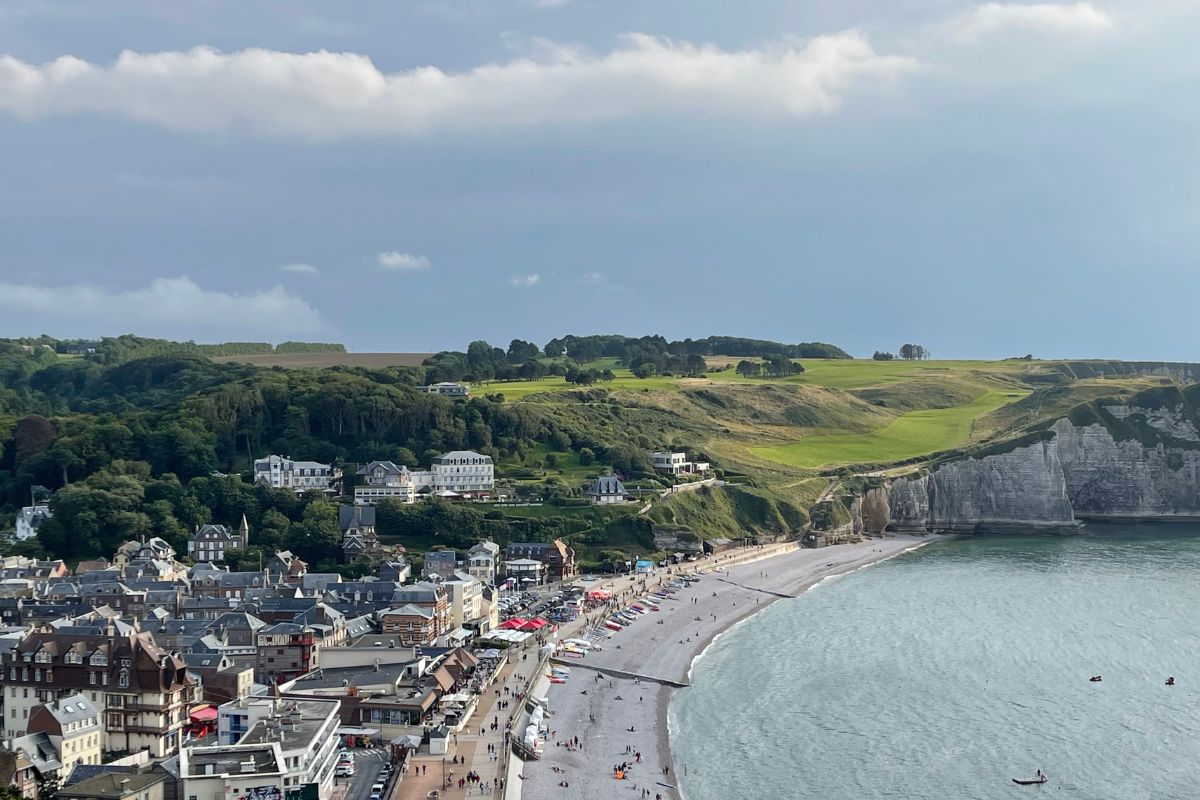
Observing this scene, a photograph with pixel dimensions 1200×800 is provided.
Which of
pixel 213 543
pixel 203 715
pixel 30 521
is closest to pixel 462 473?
pixel 213 543

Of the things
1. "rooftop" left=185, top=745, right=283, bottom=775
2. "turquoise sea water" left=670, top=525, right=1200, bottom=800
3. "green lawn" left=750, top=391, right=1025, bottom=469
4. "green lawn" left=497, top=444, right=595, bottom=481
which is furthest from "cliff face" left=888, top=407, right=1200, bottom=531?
"rooftop" left=185, top=745, right=283, bottom=775

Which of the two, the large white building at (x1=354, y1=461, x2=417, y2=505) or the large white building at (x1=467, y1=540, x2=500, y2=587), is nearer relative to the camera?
the large white building at (x1=467, y1=540, x2=500, y2=587)

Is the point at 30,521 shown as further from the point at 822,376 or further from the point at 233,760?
the point at 822,376

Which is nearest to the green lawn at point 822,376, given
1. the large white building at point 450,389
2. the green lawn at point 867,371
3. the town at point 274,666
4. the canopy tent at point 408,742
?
the green lawn at point 867,371

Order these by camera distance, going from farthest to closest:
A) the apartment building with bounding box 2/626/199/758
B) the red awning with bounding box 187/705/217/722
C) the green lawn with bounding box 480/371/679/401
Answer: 1. the green lawn with bounding box 480/371/679/401
2. the red awning with bounding box 187/705/217/722
3. the apartment building with bounding box 2/626/199/758

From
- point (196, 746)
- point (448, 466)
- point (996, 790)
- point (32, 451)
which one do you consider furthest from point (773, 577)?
point (32, 451)

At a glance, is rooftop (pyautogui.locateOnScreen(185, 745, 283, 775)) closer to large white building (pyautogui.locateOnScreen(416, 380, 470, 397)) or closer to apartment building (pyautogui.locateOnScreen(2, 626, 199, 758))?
apartment building (pyautogui.locateOnScreen(2, 626, 199, 758))

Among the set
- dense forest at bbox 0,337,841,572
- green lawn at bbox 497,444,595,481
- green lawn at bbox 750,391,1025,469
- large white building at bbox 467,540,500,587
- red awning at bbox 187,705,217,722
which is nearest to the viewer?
red awning at bbox 187,705,217,722

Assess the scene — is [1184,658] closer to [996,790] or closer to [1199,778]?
[1199,778]
